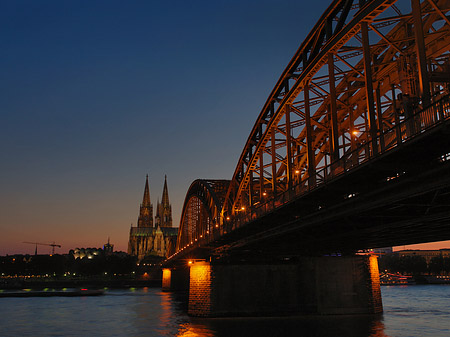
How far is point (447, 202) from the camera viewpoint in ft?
77.2

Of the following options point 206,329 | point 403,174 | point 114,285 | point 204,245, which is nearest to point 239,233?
point 206,329

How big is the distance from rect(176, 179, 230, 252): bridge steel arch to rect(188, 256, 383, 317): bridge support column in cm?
2094

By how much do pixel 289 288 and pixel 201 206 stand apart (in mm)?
52364

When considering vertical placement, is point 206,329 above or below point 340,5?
below

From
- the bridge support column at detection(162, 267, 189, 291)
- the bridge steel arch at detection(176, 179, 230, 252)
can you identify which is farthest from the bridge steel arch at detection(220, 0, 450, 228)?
the bridge support column at detection(162, 267, 189, 291)

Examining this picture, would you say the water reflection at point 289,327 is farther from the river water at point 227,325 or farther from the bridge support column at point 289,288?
the bridge support column at point 289,288

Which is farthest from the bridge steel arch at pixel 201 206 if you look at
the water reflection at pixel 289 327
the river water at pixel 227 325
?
the water reflection at pixel 289 327

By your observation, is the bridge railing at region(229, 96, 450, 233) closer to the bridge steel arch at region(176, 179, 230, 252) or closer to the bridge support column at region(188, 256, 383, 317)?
the bridge support column at region(188, 256, 383, 317)

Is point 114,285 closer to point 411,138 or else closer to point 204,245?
point 204,245

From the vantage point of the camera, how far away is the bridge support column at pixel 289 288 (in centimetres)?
4994

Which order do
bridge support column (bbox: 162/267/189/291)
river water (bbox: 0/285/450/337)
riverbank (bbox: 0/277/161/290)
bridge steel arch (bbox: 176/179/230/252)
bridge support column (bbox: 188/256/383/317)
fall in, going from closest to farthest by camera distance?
river water (bbox: 0/285/450/337), bridge support column (bbox: 188/256/383/317), bridge steel arch (bbox: 176/179/230/252), bridge support column (bbox: 162/267/189/291), riverbank (bbox: 0/277/161/290)

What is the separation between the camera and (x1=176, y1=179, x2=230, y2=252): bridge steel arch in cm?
8416

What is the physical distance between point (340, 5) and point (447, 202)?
14.9 meters

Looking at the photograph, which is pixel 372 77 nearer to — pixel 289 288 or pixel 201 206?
pixel 289 288
